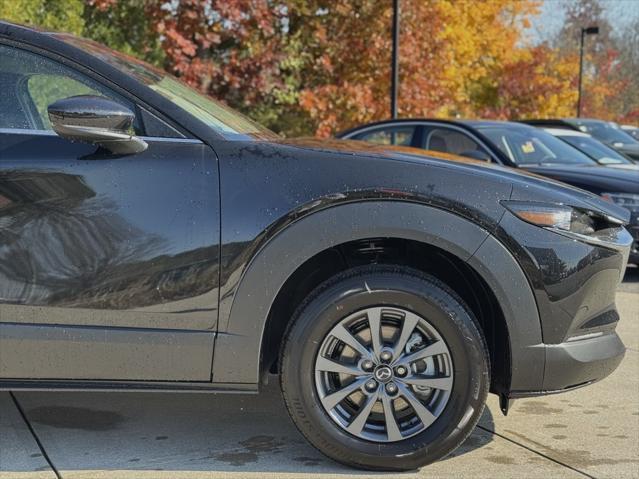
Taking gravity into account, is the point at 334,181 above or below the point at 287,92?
below

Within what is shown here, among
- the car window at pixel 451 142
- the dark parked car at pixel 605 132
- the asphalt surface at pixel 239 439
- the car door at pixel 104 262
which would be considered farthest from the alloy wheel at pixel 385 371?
the dark parked car at pixel 605 132

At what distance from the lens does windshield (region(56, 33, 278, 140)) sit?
352 cm

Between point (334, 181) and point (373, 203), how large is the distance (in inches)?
6.7

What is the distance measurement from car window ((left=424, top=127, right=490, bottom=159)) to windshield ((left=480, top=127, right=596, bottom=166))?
0.54ft

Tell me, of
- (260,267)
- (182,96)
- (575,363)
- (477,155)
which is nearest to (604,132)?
(477,155)

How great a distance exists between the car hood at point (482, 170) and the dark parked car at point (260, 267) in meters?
0.02

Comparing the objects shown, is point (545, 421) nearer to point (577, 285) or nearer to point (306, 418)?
point (577, 285)

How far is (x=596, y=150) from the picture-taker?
9.70 metres

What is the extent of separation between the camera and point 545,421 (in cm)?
415

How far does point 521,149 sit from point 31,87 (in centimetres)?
582

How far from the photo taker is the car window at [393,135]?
355 inches

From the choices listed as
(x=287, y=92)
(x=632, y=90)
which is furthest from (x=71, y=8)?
(x=632, y=90)

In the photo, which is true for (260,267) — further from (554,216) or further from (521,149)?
(521,149)

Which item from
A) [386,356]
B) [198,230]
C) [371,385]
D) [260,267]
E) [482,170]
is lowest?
[371,385]
